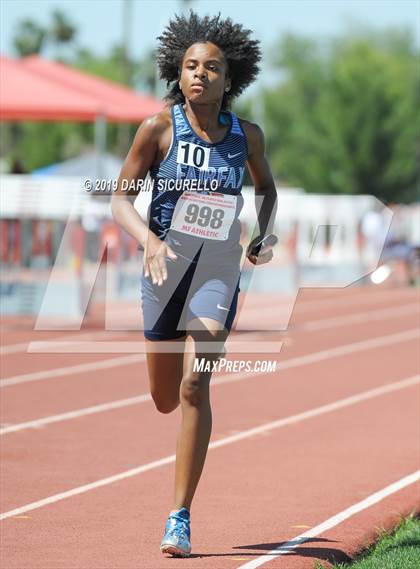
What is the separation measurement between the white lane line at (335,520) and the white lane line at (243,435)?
58.6 inches

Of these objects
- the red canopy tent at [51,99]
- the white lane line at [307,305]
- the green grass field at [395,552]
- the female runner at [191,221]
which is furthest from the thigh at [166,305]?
the red canopy tent at [51,99]

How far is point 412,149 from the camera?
6256cm

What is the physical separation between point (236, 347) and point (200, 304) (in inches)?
413

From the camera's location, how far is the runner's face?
6.04 meters

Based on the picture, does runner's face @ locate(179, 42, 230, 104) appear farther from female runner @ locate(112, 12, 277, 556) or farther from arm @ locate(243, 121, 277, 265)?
arm @ locate(243, 121, 277, 265)

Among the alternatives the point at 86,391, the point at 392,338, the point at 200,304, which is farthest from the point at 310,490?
the point at 392,338

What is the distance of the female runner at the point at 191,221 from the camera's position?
5.95m

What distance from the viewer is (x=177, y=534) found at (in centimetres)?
586

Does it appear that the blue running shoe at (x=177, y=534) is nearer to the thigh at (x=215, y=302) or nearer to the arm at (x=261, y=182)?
the thigh at (x=215, y=302)

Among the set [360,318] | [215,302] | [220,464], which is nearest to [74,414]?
[220,464]

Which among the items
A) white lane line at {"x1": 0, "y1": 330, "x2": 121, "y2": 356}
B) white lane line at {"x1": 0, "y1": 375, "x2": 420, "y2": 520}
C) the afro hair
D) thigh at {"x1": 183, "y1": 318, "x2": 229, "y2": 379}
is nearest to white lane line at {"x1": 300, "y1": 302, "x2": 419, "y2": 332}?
white lane line at {"x1": 0, "y1": 330, "x2": 121, "y2": 356}

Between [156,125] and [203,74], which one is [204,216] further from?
[203,74]

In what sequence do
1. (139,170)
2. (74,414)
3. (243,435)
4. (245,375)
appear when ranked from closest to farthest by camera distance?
(139,170) < (243,435) < (74,414) < (245,375)

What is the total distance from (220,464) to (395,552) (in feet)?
8.76
